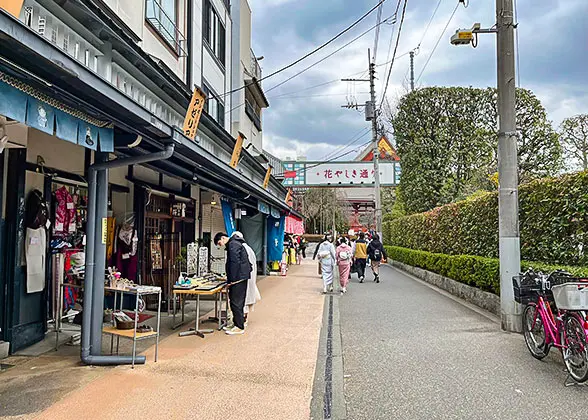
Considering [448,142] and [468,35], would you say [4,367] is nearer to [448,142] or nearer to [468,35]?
[468,35]

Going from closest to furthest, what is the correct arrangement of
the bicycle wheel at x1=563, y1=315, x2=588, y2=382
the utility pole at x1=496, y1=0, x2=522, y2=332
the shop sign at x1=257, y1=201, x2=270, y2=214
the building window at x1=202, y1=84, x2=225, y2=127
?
1. the bicycle wheel at x1=563, y1=315, x2=588, y2=382
2. the utility pole at x1=496, y1=0, x2=522, y2=332
3. the shop sign at x1=257, y1=201, x2=270, y2=214
4. the building window at x1=202, y1=84, x2=225, y2=127

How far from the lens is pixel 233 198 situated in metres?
12.6

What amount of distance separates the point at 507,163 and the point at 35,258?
320 inches

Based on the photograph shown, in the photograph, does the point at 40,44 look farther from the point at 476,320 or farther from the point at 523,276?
the point at 476,320

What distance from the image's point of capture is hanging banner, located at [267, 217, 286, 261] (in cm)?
1786

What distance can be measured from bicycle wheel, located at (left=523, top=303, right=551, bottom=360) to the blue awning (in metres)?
5.94

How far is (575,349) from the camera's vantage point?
5105mm

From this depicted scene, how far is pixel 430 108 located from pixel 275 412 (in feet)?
68.5

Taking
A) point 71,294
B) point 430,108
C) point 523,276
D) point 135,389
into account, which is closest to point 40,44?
point 135,389

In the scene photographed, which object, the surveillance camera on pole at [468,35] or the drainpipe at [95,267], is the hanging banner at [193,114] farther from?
the surveillance camera on pole at [468,35]

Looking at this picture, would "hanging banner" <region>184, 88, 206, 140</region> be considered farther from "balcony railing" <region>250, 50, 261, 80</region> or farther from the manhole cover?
"balcony railing" <region>250, 50, 261, 80</region>

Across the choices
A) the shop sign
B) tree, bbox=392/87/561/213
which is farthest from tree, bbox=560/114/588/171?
the shop sign

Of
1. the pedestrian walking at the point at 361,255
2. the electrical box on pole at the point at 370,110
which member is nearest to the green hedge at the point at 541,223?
the pedestrian walking at the point at 361,255

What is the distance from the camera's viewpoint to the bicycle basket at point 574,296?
5.11m
